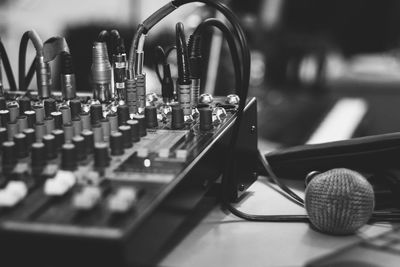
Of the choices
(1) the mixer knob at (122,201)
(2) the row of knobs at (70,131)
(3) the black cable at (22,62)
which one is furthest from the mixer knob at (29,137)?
(3) the black cable at (22,62)

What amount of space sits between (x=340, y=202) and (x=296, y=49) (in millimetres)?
4089

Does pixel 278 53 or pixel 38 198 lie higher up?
pixel 38 198

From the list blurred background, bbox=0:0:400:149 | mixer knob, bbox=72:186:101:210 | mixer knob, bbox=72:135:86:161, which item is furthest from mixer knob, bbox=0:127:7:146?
blurred background, bbox=0:0:400:149

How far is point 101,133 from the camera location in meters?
0.73

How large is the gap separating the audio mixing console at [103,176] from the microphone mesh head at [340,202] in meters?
0.15

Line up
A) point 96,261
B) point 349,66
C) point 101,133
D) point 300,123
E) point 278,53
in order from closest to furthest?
point 96,261
point 101,133
point 300,123
point 349,66
point 278,53

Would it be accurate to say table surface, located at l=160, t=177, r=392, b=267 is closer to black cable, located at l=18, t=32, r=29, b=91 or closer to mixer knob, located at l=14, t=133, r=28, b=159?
mixer knob, located at l=14, t=133, r=28, b=159

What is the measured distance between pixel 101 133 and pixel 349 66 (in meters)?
3.69

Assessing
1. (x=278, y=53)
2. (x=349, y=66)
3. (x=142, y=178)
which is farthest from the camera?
(x=278, y=53)

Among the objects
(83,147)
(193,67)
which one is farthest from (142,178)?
(193,67)

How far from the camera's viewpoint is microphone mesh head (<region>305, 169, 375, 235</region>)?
0.75 meters

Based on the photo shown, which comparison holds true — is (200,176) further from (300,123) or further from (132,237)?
(300,123)

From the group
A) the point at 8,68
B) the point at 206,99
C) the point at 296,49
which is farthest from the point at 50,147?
the point at 296,49

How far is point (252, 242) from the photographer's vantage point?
756mm
